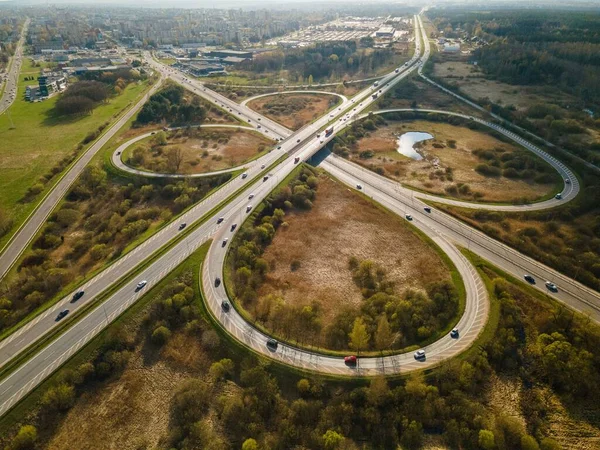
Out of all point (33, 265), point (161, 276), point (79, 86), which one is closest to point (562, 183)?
point (161, 276)

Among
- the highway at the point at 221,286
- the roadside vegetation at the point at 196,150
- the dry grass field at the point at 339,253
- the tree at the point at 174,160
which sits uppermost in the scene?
the tree at the point at 174,160

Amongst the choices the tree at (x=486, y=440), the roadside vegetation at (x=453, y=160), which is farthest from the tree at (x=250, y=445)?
the roadside vegetation at (x=453, y=160)

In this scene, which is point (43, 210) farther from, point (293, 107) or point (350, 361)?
point (293, 107)

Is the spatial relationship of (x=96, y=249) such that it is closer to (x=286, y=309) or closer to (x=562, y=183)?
(x=286, y=309)

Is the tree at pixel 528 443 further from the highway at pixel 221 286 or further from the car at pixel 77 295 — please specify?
the car at pixel 77 295

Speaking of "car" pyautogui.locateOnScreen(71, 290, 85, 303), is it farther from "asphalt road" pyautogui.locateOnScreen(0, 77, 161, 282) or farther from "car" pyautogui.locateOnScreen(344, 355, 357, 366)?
"car" pyautogui.locateOnScreen(344, 355, 357, 366)

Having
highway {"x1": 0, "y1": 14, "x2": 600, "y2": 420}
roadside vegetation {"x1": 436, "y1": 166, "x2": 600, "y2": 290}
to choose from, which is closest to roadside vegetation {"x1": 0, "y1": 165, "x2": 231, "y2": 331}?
highway {"x1": 0, "y1": 14, "x2": 600, "y2": 420}

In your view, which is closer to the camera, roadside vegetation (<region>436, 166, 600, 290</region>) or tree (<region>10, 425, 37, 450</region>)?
tree (<region>10, 425, 37, 450</region>)
